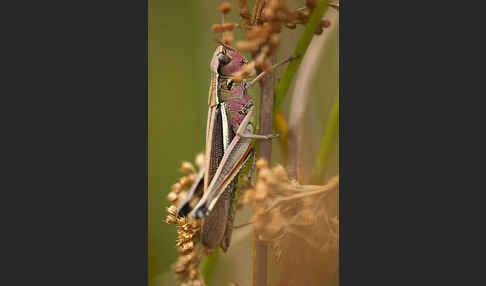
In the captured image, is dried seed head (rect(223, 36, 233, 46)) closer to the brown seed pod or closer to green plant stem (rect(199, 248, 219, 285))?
the brown seed pod

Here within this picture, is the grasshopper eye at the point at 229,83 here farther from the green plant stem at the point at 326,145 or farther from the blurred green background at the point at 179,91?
the green plant stem at the point at 326,145

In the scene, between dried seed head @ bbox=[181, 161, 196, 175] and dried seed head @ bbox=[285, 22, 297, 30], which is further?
dried seed head @ bbox=[181, 161, 196, 175]

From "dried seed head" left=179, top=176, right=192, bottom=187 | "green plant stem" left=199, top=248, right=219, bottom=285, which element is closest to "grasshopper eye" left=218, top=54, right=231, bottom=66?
"dried seed head" left=179, top=176, right=192, bottom=187

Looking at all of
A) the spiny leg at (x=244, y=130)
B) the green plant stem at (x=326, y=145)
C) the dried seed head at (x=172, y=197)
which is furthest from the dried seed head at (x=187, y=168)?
the green plant stem at (x=326, y=145)

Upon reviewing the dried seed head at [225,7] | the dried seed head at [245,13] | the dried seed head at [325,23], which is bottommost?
the dried seed head at [325,23]
